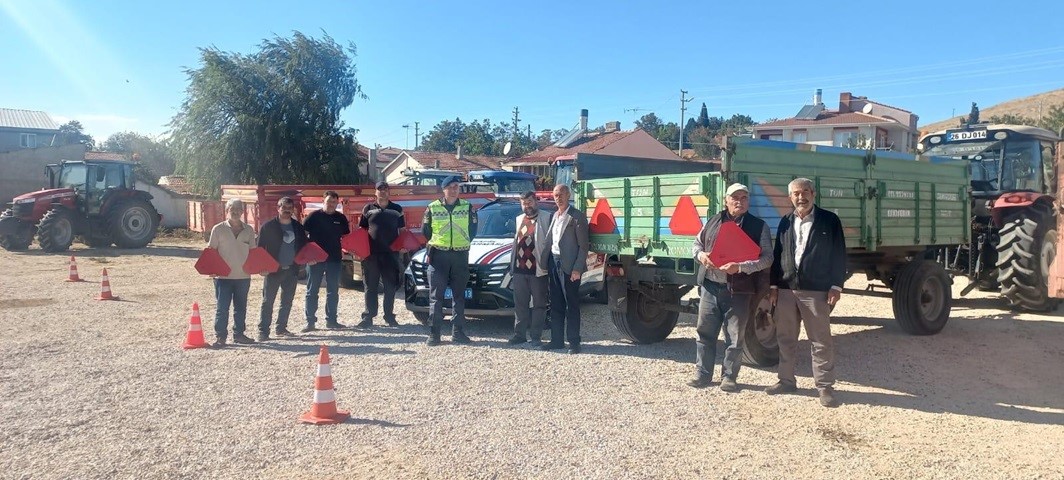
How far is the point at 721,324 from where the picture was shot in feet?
20.7

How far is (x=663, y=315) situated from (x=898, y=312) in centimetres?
255

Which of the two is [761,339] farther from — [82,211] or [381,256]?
[82,211]

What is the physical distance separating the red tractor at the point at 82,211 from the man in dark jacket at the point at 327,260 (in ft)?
46.9

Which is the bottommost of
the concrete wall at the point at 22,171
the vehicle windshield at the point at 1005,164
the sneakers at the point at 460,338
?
the sneakers at the point at 460,338

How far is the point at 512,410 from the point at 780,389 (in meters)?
2.12

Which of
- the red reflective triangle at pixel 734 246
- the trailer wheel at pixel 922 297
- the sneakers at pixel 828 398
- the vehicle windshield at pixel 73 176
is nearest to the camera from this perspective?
the sneakers at pixel 828 398

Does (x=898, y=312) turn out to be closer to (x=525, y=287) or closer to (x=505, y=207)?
(x=525, y=287)

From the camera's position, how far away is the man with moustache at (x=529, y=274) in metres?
7.82

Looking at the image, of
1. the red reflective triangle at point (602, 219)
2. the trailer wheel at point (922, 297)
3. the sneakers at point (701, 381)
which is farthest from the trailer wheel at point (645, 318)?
the trailer wheel at point (922, 297)

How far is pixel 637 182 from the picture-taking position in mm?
7168

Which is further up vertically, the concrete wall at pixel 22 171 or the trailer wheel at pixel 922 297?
the concrete wall at pixel 22 171

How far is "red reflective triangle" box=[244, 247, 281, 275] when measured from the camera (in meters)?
8.01

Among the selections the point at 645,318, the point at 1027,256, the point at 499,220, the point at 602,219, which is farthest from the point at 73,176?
the point at 1027,256

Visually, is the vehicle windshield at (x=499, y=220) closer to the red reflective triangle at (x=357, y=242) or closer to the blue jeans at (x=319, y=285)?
the red reflective triangle at (x=357, y=242)
